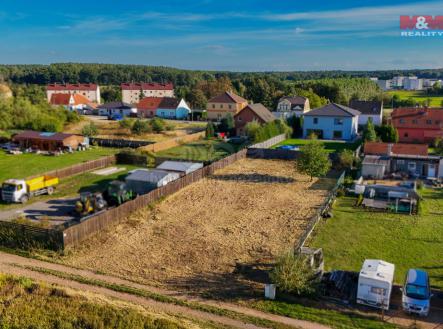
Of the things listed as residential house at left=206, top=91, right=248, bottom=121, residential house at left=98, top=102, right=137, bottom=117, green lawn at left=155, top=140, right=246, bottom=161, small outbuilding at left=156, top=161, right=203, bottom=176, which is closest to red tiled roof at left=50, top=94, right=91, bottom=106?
residential house at left=98, top=102, right=137, bottom=117

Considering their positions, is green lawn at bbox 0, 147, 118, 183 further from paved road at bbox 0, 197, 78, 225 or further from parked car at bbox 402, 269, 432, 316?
parked car at bbox 402, 269, 432, 316

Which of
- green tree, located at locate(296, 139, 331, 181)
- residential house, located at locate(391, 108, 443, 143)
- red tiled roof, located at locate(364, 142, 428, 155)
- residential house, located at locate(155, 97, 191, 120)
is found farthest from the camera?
residential house, located at locate(155, 97, 191, 120)

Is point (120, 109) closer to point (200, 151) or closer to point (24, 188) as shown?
point (200, 151)

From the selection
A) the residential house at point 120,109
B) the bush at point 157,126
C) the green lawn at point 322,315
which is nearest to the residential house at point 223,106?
the bush at point 157,126

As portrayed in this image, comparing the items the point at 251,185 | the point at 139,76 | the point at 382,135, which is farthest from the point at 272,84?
the point at 139,76

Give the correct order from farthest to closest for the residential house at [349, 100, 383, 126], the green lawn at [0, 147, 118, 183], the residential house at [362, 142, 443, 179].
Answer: the residential house at [349, 100, 383, 126]
the green lawn at [0, 147, 118, 183]
the residential house at [362, 142, 443, 179]

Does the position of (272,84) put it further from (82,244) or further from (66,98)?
(82,244)

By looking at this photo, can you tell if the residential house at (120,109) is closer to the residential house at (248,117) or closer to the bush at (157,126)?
the bush at (157,126)
